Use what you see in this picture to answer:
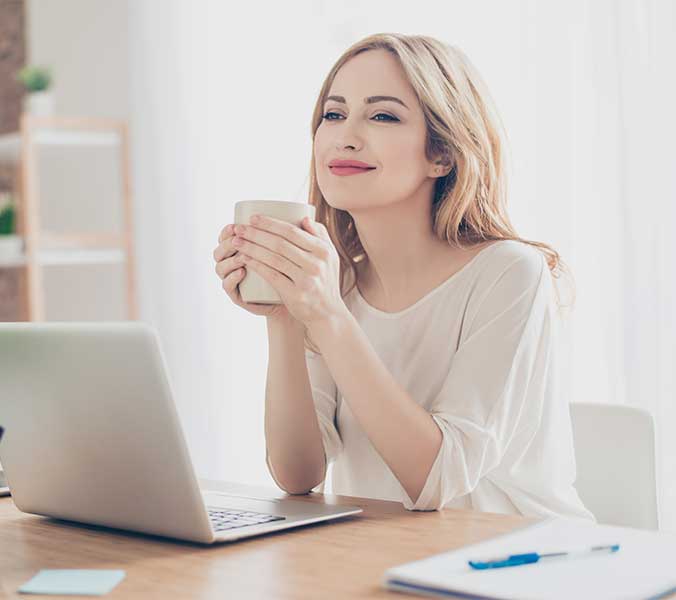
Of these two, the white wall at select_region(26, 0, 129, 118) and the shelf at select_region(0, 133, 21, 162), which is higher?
the white wall at select_region(26, 0, 129, 118)

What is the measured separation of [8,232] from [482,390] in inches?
109

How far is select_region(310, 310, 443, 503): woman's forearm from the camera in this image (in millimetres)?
1201

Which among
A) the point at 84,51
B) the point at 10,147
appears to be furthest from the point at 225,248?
the point at 84,51

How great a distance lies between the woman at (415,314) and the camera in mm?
1206

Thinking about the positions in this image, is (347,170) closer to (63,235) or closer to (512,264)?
(512,264)

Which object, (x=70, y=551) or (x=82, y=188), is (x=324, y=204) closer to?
(x=70, y=551)

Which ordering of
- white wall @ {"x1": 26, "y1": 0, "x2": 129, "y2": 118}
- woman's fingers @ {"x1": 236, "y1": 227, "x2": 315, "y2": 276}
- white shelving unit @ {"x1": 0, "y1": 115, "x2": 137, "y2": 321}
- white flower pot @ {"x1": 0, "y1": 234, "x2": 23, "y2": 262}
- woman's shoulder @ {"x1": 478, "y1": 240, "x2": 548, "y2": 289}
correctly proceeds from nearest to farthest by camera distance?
1. woman's fingers @ {"x1": 236, "y1": 227, "x2": 315, "y2": 276}
2. woman's shoulder @ {"x1": 478, "y1": 240, "x2": 548, "y2": 289}
3. white shelving unit @ {"x1": 0, "y1": 115, "x2": 137, "y2": 321}
4. white flower pot @ {"x1": 0, "y1": 234, "x2": 23, "y2": 262}
5. white wall @ {"x1": 26, "y1": 0, "x2": 129, "y2": 118}

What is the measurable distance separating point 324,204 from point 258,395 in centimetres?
150

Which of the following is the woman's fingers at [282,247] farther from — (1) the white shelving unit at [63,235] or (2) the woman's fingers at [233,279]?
(1) the white shelving unit at [63,235]

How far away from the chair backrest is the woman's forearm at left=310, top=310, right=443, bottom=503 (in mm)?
307

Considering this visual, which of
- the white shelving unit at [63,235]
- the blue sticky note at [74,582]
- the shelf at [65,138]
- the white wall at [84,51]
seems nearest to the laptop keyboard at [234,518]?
the blue sticky note at [74,582]

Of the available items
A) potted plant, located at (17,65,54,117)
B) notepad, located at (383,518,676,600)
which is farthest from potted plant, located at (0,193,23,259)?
notepad, located at (383,518,676,600)

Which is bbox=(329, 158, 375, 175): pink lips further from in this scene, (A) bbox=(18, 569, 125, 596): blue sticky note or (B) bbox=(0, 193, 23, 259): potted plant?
(B) bbox=(0, 193, 23, 259): potted plant

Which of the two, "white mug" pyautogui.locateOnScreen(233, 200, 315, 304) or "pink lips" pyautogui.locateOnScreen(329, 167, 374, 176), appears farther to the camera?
"pink lips" pyautogui.locateOnScreen(329, 167, 374, 176)
